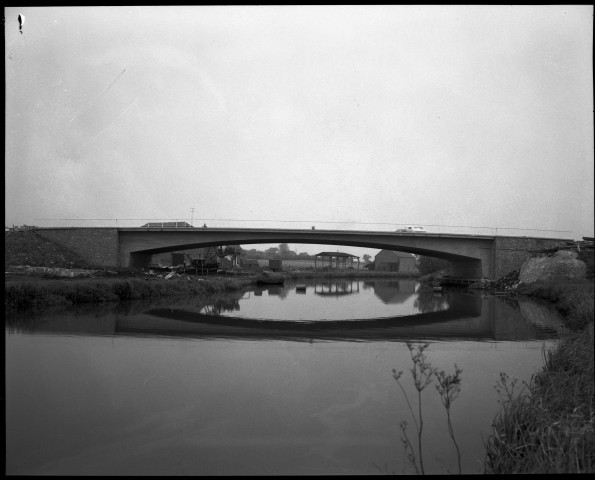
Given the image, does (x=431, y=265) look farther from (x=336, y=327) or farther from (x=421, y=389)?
(x=421, y=389)

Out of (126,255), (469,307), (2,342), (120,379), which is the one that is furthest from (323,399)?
(126,255)

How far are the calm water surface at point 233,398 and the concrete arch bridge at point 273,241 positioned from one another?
66.2 ft

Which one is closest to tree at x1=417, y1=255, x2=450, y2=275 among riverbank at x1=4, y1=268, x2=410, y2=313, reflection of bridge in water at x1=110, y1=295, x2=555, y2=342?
riverbank at x1=4, y1=268, x2=410, y2=313

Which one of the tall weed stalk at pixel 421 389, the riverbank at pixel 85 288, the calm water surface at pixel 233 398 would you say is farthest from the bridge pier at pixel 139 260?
the tall weed stalk at pixel 421 389

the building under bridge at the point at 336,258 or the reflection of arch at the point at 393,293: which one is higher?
the building under bridge at the point at 336,258

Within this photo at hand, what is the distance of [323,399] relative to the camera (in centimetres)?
693

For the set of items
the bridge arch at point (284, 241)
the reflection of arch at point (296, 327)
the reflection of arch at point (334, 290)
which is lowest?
the reflection of arch at point (334, 290)

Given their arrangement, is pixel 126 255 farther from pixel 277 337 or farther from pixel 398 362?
pixel 398 362

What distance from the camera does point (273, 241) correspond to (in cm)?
3750

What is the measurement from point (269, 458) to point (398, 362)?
5.24 m

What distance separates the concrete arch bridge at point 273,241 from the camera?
108ft

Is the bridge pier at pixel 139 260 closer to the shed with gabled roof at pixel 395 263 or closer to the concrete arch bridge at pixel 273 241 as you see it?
the concrete arch bridge at pixel 273 241

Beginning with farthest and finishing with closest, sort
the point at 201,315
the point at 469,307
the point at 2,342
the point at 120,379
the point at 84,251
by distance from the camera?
the point at 84,251 → the point at 469,307 → the point at 201,315 → the point at 120,379 → the point at 2,342

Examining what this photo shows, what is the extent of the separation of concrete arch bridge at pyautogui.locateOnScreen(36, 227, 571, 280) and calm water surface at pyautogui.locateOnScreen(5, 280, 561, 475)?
20.2m
